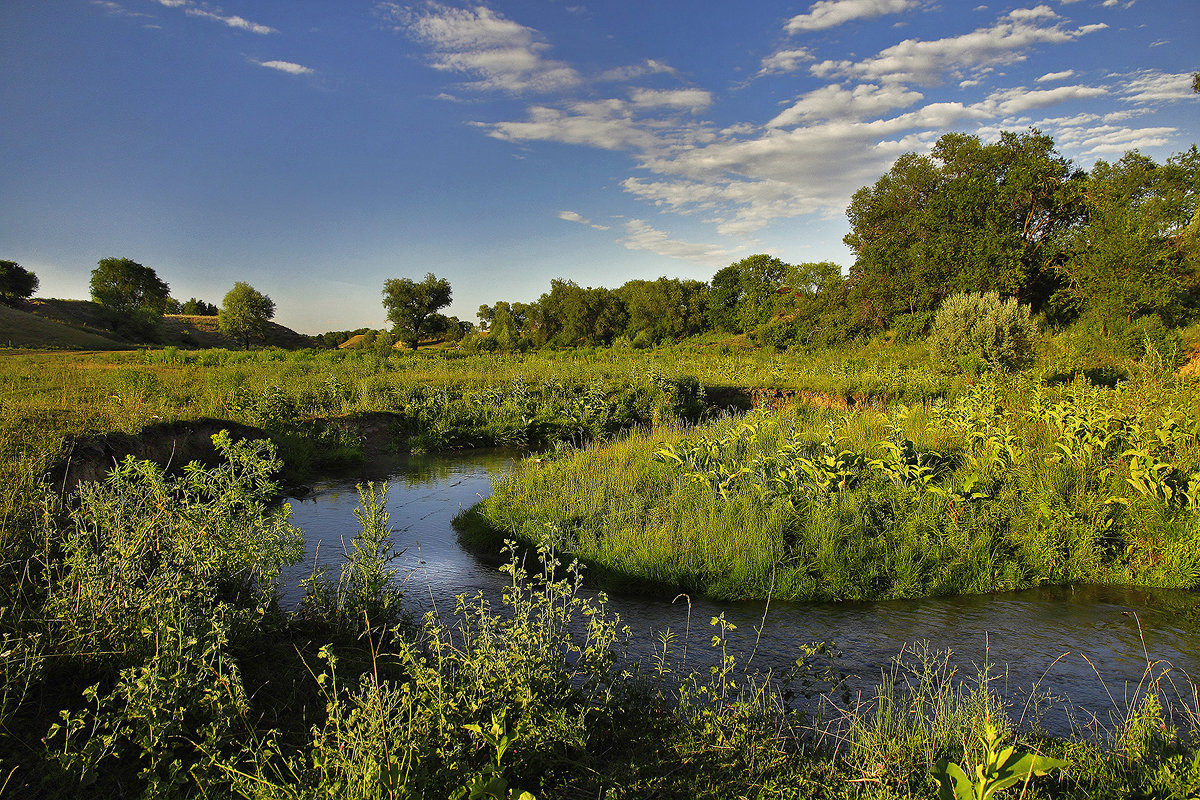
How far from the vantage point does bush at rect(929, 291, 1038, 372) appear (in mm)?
17641

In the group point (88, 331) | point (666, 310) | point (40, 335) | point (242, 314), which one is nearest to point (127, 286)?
point (242, 314)

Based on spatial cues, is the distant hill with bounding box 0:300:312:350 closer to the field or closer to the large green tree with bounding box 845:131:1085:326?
the field

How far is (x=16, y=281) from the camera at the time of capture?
5250 cm

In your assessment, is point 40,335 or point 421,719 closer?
point 421,719

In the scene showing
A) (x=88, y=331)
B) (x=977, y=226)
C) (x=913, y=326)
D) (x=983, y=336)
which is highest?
(x=977, y=226)

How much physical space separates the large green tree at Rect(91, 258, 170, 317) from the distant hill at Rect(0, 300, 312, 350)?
24.8ft

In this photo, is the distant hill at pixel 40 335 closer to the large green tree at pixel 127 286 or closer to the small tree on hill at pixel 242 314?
the small tree on hill at pixel 242 314

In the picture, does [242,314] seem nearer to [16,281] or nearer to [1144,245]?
[16,281]

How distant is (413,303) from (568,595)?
57322 mm

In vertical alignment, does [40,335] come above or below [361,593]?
above

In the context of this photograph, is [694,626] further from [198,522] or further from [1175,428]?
[1175,428]

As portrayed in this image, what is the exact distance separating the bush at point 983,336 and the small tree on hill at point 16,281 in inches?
2596

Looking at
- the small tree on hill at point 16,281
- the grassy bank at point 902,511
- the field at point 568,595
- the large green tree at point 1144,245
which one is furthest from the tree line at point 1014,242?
the small tree on hill at point 16,281

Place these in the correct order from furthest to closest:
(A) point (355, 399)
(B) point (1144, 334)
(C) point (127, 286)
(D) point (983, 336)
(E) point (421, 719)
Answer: (C) point (127, 286), (D) point (983, 336), (B) point (1144, 334), (A) point (355, 399), (E) point (421, 719)
